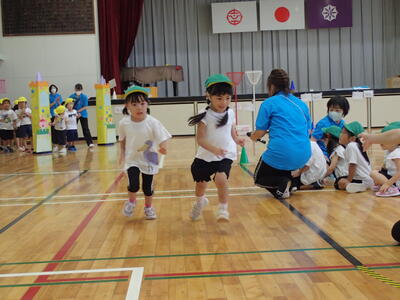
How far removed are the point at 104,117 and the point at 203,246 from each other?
10.7 m

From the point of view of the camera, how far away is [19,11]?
1563 centimetres

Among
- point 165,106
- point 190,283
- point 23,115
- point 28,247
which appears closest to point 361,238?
point 190,283

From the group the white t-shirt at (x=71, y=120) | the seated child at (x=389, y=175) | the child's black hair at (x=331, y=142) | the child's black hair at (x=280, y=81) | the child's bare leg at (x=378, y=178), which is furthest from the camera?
the white t-shirt at (x=71, y=120)

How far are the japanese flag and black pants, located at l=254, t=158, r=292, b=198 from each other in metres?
15.0

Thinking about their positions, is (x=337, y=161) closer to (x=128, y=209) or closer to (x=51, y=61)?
(x=128, y=209)

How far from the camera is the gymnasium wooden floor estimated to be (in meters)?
2.70

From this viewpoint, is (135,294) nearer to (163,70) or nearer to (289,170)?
(289,170)

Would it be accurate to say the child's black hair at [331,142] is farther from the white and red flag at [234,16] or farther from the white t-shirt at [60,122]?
the white and red flag at [234,16]

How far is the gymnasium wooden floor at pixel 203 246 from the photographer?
2695 millimetres

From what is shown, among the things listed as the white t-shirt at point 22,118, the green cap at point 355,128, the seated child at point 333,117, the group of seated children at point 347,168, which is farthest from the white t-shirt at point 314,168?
the white t-shirt at point 22,118

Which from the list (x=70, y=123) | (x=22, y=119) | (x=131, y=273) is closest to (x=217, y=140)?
(x=131, y=273)

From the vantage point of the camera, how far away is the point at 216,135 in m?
4.20

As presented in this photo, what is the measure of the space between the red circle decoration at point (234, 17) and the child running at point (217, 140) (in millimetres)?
15899

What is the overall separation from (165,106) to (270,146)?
10.9 m
